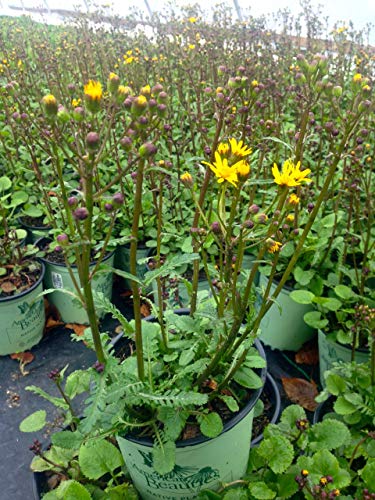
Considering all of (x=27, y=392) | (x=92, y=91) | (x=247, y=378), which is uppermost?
(x=92, y=91)

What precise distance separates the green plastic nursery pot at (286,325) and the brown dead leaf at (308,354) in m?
0.04

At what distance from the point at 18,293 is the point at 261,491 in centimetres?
175

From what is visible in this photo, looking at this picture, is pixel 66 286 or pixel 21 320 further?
pixel 66 286

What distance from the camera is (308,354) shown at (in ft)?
8.84

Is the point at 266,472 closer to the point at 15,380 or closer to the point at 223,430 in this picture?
the point at 223,430

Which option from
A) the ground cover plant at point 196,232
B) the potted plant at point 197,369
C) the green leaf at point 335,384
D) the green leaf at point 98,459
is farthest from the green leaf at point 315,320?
the green leaf at point 98,459

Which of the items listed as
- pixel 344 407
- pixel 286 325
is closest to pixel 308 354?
pixel 286 325

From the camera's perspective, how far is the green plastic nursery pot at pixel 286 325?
254 centimetres

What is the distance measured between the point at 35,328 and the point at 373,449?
6.66ft

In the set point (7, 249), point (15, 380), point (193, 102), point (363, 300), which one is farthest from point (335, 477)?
point (193, 102)

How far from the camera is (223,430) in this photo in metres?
1.51

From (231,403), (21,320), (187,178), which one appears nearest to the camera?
(187,178)

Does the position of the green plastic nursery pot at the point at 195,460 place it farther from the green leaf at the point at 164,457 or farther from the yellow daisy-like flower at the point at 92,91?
the yellow daisy-like flower at the point at 92,91

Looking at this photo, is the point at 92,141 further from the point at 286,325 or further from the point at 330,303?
the point at 286,325
